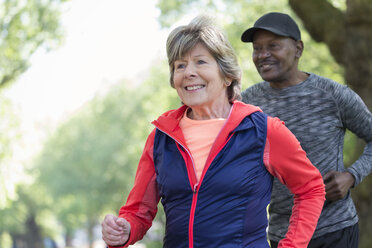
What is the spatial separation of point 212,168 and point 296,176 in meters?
0.42

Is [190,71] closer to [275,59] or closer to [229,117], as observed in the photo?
[229,117]

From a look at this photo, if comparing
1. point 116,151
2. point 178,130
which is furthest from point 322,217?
point 116,151

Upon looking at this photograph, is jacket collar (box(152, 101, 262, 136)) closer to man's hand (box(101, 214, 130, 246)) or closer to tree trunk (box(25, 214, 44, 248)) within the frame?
man's hand (box(101, 214, 130, 246))

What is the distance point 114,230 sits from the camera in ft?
8.37

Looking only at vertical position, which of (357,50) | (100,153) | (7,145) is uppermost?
(100,153)

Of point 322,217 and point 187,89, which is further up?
point 187,89

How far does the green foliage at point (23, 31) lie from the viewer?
1529 centimetres

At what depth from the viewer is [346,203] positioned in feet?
11.5

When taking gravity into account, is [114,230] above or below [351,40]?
below

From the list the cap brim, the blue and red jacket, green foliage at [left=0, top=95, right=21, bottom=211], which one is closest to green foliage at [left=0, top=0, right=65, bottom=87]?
green foliage at [left=0, top=95, right=21, bottom=211]

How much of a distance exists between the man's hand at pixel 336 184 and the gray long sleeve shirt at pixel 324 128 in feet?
0.28

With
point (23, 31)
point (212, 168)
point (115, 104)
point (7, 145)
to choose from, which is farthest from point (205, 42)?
point (115, 104)

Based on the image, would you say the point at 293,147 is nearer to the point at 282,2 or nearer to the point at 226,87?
the point at 226,87

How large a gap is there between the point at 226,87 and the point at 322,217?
1181 millimetres
